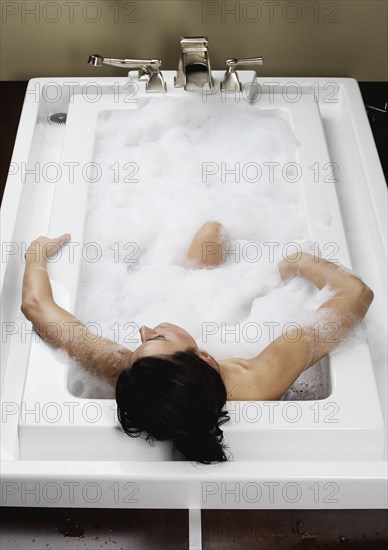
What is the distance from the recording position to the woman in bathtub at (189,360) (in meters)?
1.67

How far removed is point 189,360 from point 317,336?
13.8 inches

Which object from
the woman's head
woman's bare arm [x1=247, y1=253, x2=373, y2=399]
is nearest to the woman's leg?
woman's bare arm [x1=247, y1=253, x2=373, y2=399]

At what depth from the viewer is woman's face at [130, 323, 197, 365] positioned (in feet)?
5.73

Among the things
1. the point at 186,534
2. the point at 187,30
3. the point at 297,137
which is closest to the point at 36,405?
the point at 186,534

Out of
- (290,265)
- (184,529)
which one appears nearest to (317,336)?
(290,265)

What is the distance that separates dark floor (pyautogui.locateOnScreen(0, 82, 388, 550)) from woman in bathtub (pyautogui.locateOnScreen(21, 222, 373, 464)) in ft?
0.61

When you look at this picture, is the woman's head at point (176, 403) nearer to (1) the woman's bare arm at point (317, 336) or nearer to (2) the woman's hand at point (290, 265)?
(1) the woman's bare arm at point (317, 336)

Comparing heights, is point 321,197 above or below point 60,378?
above

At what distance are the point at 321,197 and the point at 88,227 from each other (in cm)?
67

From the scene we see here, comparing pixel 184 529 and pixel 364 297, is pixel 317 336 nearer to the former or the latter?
pixel 364 297

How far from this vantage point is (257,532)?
1765 millimetres

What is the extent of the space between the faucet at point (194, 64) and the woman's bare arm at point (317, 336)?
0.79 m

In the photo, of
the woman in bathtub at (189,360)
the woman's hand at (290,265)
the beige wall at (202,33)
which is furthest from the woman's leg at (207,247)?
the beige wall at (202,33)

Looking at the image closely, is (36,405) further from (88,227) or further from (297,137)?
(297,137)
